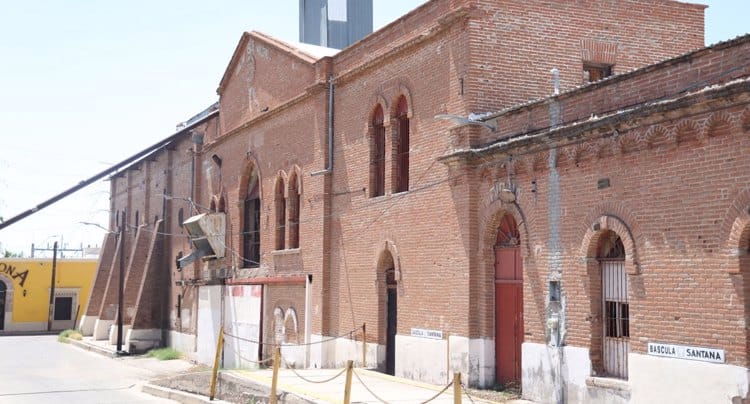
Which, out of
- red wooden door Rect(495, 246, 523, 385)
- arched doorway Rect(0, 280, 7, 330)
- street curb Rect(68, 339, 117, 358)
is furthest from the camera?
arched doorway Rect(0, 280, 7, 330)

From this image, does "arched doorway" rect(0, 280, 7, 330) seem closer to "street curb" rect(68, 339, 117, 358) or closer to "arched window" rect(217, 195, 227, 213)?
"street curb" rect(68, 339, 117, 358)

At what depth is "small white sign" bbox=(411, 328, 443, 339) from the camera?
17.1 metres

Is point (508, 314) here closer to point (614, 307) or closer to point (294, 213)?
point (614, 307)

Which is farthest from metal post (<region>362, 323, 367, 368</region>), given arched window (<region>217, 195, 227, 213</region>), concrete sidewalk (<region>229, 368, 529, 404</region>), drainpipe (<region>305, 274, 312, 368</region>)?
arched window (<region>217, 195, 227, 213</region>)

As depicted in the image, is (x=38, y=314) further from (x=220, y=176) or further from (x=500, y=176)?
(x=500, y=176)

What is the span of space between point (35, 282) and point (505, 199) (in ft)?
151

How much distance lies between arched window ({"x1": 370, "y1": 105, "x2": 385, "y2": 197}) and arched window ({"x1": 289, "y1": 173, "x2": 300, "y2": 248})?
4882mm

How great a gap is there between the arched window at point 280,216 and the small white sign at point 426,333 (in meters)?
8.66

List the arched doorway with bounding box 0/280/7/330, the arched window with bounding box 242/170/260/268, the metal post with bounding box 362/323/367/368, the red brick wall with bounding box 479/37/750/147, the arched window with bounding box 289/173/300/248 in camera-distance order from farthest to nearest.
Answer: the arched doorway with bounding box 0/280/7/330 < the arched window with bounding box 242/170/260/268 < the arched window with bounding box 289/173/300/248 < the metal post with bounding box 362/323/367/368 < the red brick wall with bounding box 479/37/750/147

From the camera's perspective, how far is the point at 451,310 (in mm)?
16688

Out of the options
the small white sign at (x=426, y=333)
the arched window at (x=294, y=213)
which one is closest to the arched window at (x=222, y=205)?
the arched window at (x=294, y=213)

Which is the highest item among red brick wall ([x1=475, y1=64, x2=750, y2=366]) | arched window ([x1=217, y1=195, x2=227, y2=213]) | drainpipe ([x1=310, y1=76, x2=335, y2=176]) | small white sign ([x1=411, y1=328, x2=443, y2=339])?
drainpipe ([x1=310, y1=76, x2=335, y2=176])

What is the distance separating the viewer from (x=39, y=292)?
54875mm

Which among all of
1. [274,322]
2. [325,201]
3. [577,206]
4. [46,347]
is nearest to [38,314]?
[46,347]
